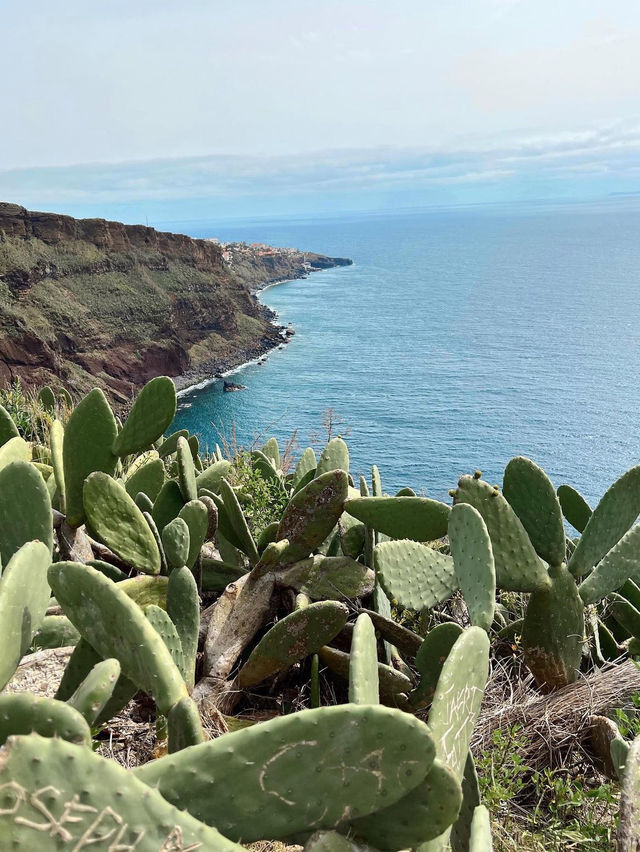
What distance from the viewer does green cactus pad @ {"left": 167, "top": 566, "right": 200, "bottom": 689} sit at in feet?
6.63

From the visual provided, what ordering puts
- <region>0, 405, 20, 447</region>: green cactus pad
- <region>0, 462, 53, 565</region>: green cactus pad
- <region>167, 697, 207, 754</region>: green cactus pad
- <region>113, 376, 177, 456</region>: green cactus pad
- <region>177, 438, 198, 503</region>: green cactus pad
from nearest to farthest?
<region>167, 697, 207, 754</region>: green cactus pad
<region>0, 462, 53, 565</region>: green cactus pad
<region>177, 438, 198, 503</region>: green cactus pad
<region>113, 376, 177, 456</region>: green cactus pad
<region>0, 405, 20, 447</region>: green cactus pad

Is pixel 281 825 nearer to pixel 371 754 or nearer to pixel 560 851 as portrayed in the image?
pixel 371 754

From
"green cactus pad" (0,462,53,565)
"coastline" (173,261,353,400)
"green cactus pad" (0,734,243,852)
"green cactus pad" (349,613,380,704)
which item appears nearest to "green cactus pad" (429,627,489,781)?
"green cactus pad" (349,613,380,704)

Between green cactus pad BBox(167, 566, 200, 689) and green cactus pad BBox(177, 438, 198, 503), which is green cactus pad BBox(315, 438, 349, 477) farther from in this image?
green cactus pad BBox(167, 566, 200, 689)

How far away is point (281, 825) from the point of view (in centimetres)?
112

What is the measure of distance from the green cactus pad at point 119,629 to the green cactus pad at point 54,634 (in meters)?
0.53

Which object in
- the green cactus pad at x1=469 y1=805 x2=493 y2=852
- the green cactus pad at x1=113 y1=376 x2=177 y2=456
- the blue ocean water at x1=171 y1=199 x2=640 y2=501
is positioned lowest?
the blue ocean water at x1=171 y1=199 x2=640 y2=501

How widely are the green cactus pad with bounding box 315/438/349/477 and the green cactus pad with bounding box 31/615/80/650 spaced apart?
106 centimetres

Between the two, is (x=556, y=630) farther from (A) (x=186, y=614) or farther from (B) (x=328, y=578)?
(A) (x=186, y=614)

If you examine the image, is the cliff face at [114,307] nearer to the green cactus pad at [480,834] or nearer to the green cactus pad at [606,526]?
the green cactus pad at [606,526]

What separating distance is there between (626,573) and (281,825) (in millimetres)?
1530

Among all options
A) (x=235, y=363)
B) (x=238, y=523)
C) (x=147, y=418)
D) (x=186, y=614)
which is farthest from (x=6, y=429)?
(x=235, y=363)

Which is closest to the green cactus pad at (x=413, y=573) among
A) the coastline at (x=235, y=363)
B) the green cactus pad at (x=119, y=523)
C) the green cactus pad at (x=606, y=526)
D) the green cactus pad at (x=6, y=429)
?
the green cactus pad at (x=606, y=526)

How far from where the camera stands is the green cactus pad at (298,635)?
6.60ft
